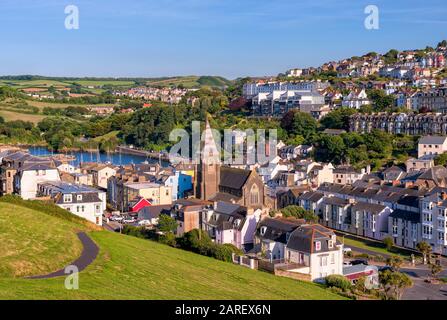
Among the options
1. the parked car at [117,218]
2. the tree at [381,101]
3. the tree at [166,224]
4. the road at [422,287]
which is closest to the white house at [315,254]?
the road at [422,287]

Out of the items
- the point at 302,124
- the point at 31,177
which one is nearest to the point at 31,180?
the point at 31,177

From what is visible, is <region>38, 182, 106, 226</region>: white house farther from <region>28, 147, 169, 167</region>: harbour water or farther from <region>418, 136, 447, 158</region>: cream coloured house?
<region>28, 147, 169, 167</region>: harbour water

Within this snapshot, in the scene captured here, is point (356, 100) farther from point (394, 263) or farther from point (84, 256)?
point (84, 256)

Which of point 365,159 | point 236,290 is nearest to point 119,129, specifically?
point 365,159

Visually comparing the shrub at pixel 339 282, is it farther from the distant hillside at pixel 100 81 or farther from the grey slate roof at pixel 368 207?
the distant hillside at pixel 100 81

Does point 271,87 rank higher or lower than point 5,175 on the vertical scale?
higher

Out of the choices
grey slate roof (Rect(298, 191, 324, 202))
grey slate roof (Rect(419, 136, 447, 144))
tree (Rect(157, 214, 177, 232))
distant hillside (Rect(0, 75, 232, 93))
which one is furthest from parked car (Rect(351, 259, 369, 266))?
distant hillside (Rect(0, 75, 232, 93))

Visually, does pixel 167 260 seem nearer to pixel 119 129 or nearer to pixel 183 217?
pixel 183 217
